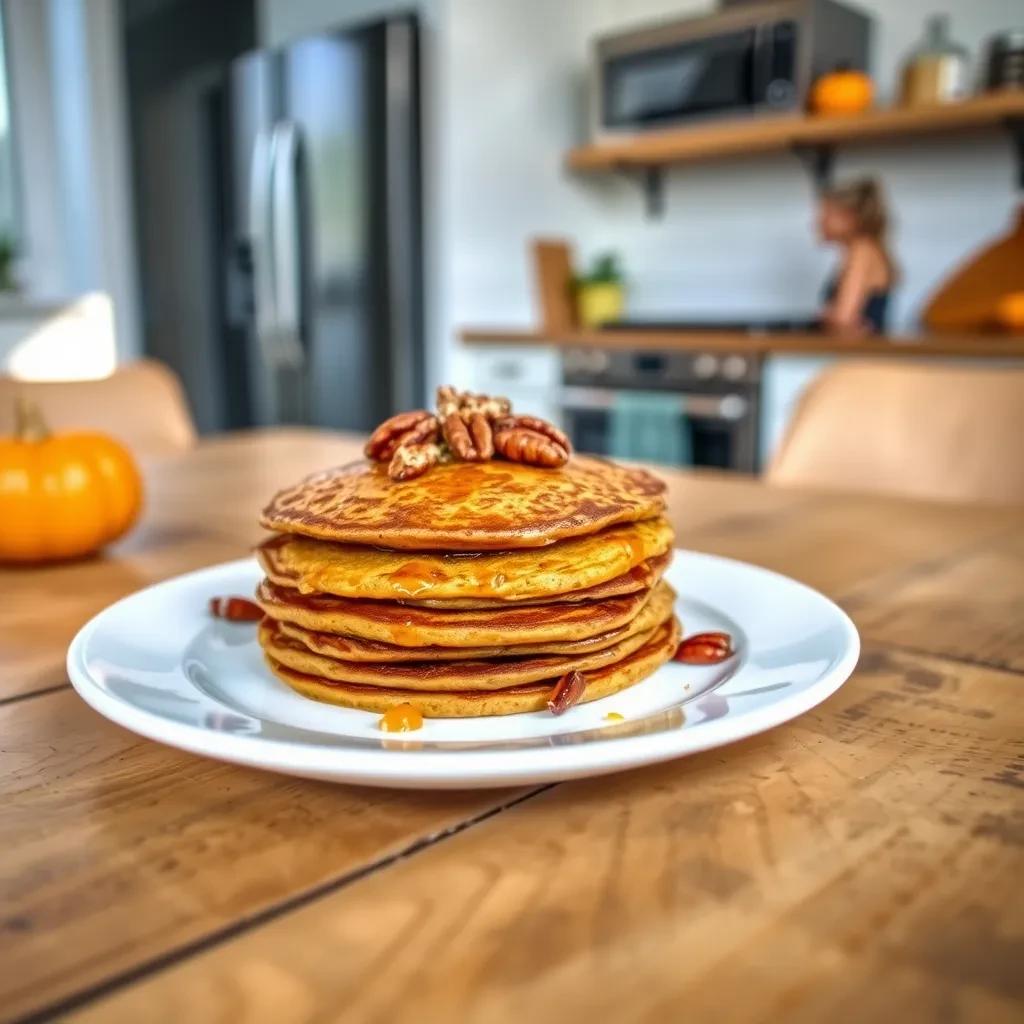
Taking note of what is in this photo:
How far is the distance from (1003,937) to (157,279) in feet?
15.9

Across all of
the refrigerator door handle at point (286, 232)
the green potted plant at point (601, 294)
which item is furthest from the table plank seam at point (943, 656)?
the refrigerator door handle at point (286, 232)

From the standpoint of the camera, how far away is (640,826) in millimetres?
473

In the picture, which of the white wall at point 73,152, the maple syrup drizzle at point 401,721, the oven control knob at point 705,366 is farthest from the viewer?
the white wall at point 73,152

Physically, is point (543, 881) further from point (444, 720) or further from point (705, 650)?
point (705, 650)

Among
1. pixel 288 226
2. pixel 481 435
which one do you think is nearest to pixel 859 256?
pixel 288 226

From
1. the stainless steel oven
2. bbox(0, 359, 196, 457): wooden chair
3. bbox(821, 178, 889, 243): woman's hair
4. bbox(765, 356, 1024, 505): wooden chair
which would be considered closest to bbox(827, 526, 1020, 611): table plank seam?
bbox(765, 356, 1024, 505): wooden chair

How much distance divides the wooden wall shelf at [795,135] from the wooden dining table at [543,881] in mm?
3185

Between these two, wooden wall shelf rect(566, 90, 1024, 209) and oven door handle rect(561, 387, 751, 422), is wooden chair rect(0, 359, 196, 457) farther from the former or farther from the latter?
wooden wall shelf rect(566, 90, 1024, 209)

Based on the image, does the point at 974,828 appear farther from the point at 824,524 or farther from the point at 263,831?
the point at 824,524

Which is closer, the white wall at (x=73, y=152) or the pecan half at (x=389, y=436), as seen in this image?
the pecan half at (x=389, y=436)

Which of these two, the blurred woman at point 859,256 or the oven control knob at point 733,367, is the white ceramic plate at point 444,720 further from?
the blurred woman at point 859,256

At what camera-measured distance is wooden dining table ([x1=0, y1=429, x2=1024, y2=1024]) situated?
0.35 metres

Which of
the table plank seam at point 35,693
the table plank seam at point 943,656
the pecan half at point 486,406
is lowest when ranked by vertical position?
the table plank seam at point 943,656

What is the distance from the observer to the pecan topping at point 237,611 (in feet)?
2.46
